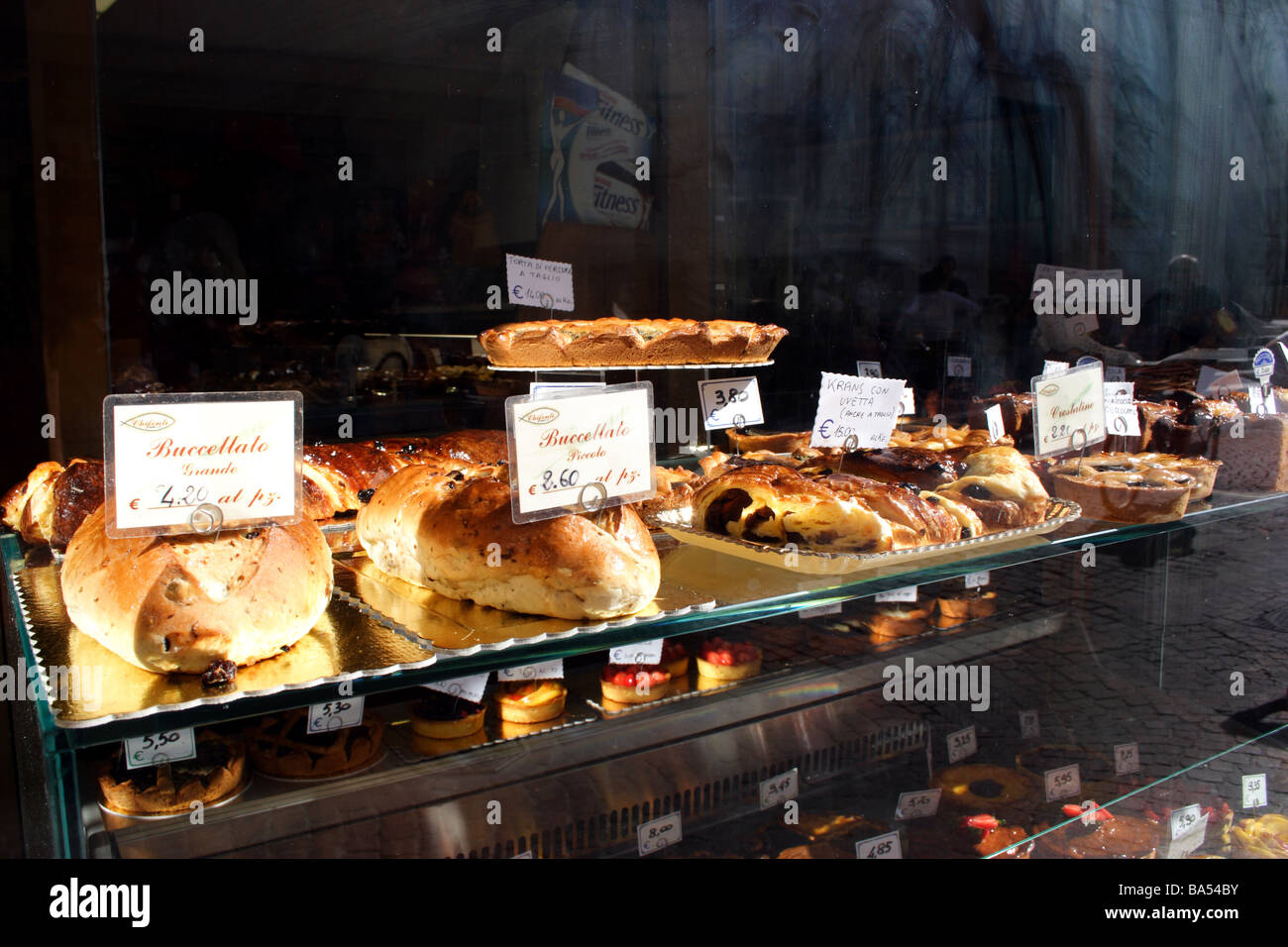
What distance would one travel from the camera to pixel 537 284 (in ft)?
13.3

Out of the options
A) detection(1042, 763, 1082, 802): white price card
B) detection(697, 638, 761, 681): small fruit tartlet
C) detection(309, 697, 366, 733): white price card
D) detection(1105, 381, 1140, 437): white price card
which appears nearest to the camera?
detection(309, 697, 366, 733): white price card

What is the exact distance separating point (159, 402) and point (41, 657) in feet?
1.50

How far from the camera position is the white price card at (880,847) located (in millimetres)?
2691

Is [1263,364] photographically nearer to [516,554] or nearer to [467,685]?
[516,554]

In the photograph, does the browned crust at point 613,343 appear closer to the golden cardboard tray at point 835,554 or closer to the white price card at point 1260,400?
the golden cardboard tray at point 835,554

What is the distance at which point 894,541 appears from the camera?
2.22 metres

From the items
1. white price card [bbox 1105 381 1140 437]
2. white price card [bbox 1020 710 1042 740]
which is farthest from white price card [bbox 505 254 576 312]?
white price card [bbox 1020 710 1042 740]

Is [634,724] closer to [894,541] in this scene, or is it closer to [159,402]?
[894,541]

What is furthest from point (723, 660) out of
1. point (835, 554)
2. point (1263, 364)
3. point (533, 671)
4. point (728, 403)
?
point (1263, 364)

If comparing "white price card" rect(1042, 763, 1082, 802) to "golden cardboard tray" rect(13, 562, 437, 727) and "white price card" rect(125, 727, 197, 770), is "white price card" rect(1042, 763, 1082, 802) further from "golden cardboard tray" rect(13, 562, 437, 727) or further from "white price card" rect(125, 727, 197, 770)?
"white price card" rect(125, 727, 197, 770)

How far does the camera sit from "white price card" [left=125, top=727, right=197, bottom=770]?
4.68 feet

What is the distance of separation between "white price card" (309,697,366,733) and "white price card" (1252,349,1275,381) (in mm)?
3896

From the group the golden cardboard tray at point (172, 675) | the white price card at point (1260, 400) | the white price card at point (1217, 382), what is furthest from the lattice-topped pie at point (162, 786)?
the white price card at point (1217, 382)
